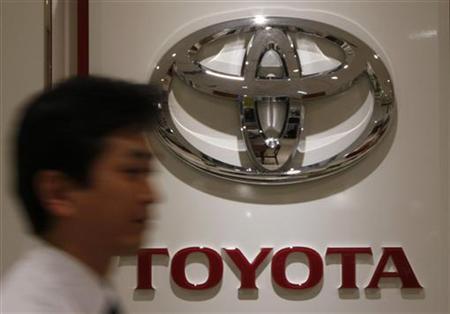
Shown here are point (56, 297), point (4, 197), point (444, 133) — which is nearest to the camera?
point (56, 297)

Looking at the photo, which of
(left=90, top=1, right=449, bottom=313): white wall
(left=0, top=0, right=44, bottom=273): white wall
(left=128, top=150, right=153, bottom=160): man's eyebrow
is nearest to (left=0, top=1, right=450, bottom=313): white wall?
(left=90, top=1, right=449, bottom=313): white wall

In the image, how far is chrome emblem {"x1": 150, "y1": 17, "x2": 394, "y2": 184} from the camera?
1932mm

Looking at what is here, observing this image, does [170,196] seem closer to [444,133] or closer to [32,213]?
[444,133]

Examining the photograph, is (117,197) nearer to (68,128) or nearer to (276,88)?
(68,128)

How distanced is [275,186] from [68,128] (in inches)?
48.6

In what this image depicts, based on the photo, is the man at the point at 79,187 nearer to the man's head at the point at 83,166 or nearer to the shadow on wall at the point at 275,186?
the man's head at the point at 83,166

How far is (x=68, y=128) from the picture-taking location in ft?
2.58

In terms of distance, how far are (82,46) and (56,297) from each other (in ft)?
4.39

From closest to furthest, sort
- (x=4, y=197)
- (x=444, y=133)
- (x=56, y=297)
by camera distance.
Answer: (x=56, y=297) < (x=4, y=197) < (x=444, y=133)

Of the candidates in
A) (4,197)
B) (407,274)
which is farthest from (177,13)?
(407,274)

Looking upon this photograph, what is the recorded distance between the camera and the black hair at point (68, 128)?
0.79 metres

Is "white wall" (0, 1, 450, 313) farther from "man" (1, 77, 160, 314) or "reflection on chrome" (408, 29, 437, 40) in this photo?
"man" (1, 77, 160, 314)

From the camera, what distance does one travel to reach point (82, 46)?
200 centimetres

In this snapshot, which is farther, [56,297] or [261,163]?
[261,163]
